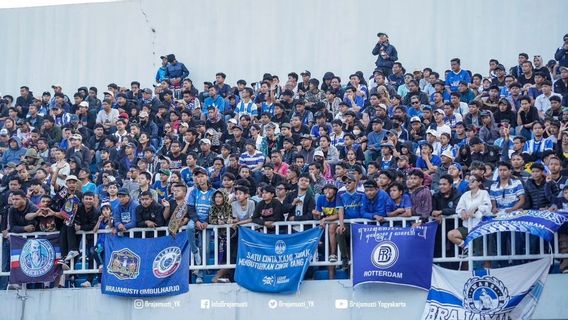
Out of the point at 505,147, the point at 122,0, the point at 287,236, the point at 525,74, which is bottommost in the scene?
the point at 287,236

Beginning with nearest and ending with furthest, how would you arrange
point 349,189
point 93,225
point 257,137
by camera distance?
point 349,189, point 93,225, point 257,137

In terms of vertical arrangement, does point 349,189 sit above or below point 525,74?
below

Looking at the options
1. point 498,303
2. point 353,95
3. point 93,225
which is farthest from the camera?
point 353,95

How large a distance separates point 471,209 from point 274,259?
329 centimetres

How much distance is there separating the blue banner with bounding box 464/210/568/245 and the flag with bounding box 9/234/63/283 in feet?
23.7

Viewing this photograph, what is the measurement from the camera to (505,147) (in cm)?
2073

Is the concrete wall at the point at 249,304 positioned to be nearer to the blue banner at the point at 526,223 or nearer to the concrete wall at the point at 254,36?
the blue banner at the point at 526,223

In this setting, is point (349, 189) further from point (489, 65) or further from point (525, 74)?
point (489, 65)

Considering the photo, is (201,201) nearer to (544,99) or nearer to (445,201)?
(445,201)

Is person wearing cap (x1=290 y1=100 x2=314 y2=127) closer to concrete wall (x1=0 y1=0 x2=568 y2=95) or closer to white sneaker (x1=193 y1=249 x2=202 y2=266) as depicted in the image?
concrete wall (x1=0 y1=0 x2=568 y2=95)

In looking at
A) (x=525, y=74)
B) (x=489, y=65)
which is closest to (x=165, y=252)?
(x=525, y=74)

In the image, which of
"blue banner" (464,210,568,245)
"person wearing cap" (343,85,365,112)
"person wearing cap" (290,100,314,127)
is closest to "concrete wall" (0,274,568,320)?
"blue banner" (464,210,568,245)

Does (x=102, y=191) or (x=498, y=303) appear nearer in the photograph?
(x=498, y=303)

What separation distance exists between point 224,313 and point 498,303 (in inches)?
177
